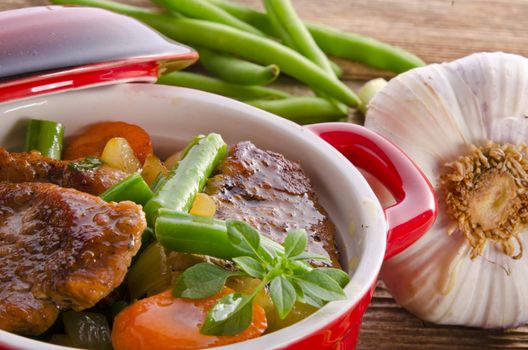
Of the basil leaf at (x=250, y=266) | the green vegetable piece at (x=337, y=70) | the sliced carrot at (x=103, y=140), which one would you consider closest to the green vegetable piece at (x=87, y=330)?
the basil leaf at (x=250, y=266)

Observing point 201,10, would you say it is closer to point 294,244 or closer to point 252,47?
point 252,47

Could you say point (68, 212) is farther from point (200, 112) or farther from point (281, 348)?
point (200, 112)

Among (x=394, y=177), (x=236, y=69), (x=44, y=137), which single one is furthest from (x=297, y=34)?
(x=44, y=137)

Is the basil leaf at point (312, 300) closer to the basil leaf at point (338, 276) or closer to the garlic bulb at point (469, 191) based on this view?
the basil leaf at point (338, 276)

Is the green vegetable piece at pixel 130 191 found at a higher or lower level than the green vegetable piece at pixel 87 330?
higher

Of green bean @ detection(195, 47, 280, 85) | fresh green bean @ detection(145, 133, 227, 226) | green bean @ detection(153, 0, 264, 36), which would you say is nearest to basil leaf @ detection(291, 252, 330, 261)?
fresh green bean @ detection(145, 133, 227, 226)

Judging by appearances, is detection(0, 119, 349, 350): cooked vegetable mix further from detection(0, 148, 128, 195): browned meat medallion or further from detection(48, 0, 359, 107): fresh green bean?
detection(48, 0, 359, 107): fresh green bean

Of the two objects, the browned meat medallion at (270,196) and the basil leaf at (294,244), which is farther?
the browned meat medallion at (270,196)
